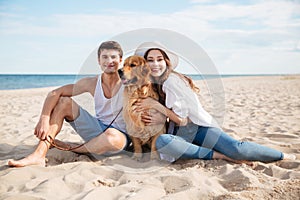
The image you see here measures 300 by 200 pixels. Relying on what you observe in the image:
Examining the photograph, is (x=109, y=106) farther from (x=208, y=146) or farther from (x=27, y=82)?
(x=27, y=82)

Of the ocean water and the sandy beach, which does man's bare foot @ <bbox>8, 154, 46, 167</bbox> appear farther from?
the ocean water

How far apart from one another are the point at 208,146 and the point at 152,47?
109 cm

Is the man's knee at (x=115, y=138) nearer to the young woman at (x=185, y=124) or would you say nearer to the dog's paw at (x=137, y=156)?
Result: the dog's paw at (x=137, y=156)

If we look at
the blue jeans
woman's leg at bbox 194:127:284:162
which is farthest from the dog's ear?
woman's leg at bbox 194:127:284:162

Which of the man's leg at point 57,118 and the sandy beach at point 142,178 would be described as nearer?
the sandy beach at point 142,178

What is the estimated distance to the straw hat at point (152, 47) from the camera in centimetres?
289

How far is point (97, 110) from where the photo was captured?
328cm

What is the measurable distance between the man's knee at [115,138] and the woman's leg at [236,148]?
773mm

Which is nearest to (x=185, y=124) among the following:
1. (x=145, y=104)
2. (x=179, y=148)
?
(x=179, y=148)

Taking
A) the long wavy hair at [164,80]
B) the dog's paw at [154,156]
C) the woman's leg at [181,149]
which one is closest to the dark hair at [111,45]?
the long wavy hair at [164,80]

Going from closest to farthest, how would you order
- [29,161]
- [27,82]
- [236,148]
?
[29,161], [236,148], [27,82]

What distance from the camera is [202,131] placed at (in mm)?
2982

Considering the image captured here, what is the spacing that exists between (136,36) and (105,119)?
93 centimetres

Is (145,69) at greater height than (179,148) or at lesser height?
greater
